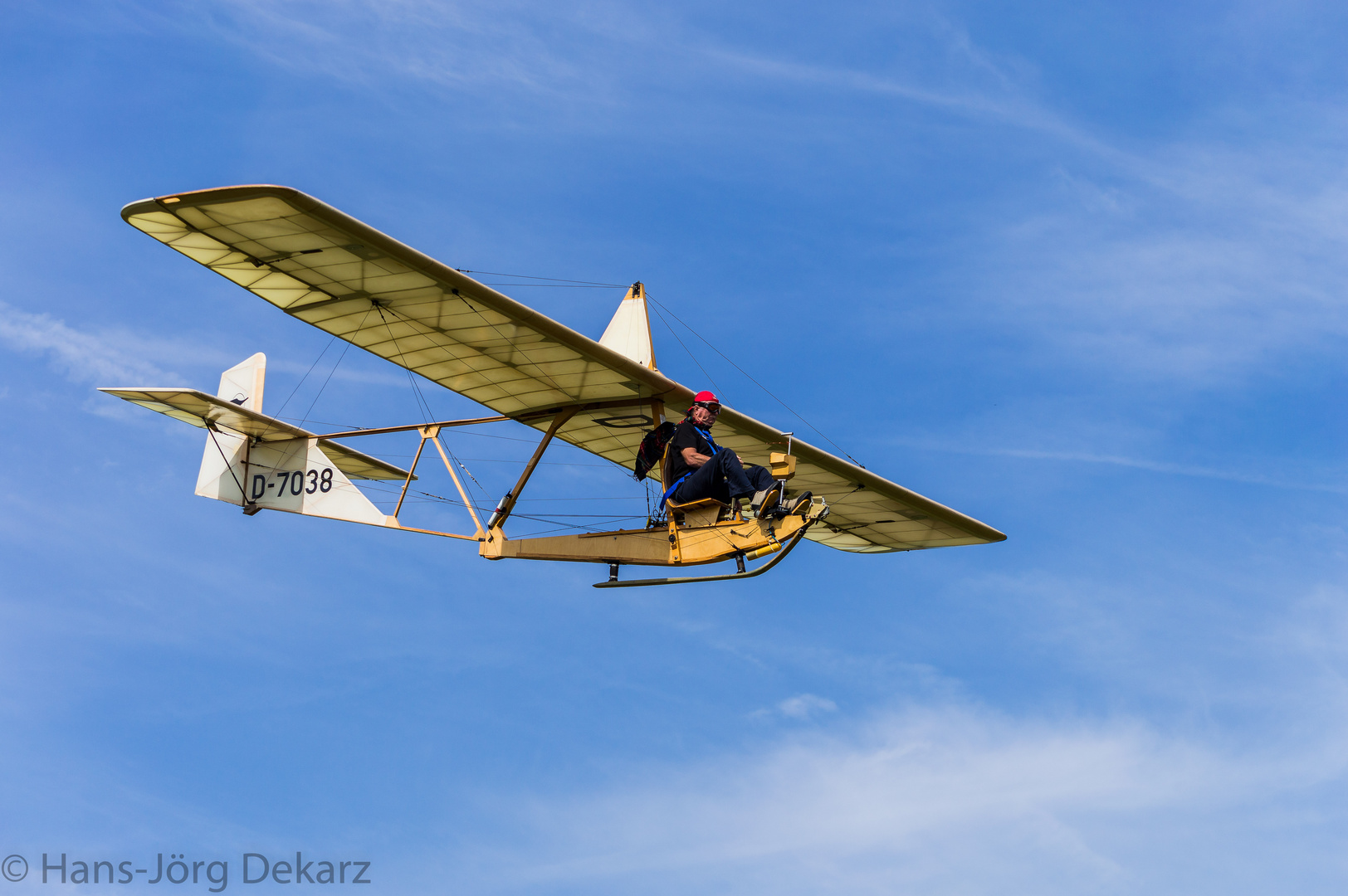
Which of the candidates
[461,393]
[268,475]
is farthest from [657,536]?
[268,475]

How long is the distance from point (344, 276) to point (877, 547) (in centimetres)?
1078

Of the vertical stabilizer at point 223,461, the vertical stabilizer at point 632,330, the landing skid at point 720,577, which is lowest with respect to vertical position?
the landing skid at point 720,577

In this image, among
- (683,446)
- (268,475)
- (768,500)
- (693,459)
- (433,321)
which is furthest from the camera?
Answer: (268,475)

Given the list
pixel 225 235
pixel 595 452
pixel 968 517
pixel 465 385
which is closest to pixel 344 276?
pixel 225 235

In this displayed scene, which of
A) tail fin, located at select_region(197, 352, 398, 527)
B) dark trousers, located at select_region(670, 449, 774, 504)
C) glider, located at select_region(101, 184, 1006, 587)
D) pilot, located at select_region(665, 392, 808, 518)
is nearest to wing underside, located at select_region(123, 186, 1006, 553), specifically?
glider, located at select_region(101, 184, 1006, 587)

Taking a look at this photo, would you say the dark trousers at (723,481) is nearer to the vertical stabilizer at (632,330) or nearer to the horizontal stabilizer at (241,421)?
the vertical stabilizer at (632,330)

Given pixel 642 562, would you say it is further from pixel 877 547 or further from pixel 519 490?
pixel 877 547

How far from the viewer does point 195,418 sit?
1797cm

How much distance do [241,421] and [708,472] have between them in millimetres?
8451

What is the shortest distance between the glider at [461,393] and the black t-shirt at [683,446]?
17.4 inches

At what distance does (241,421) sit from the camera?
707 inches

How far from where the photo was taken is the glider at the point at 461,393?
12617 millimetres

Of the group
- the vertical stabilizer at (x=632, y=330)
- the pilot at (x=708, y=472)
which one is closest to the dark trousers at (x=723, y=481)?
the pilot at (x=708, y=472)

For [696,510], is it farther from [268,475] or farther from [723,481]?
[268,475]
